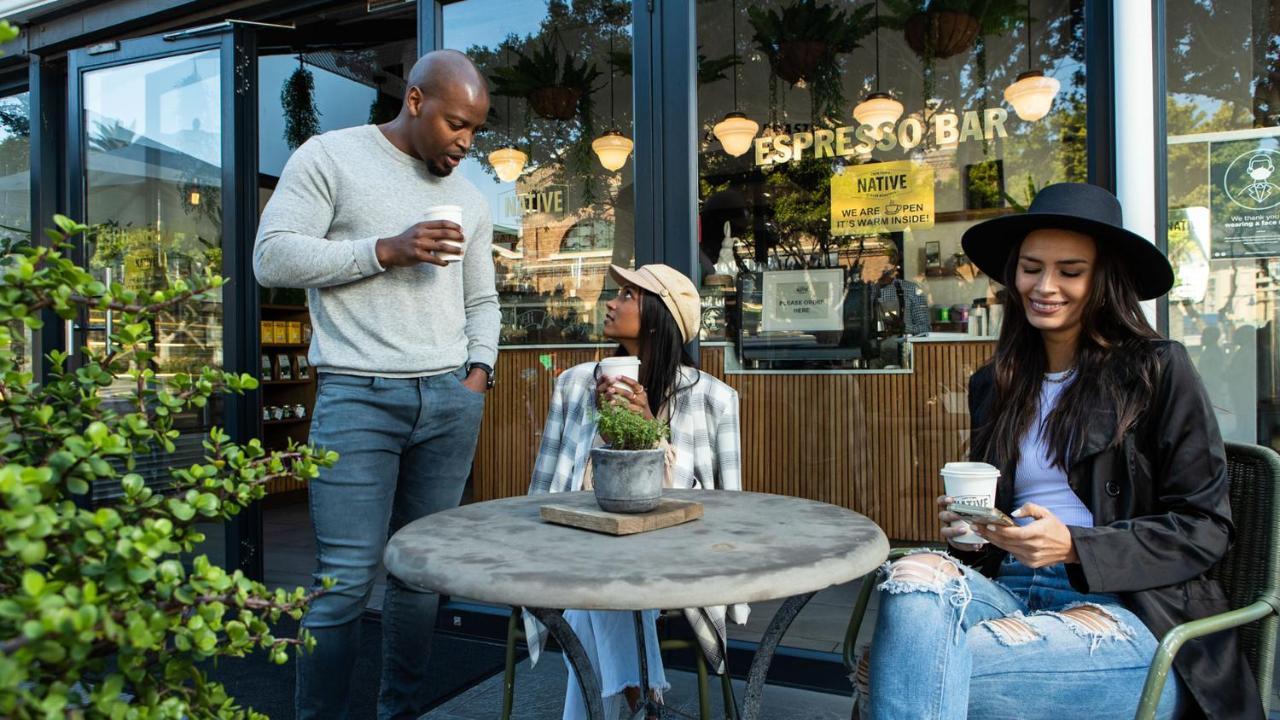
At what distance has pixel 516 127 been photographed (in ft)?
15.4

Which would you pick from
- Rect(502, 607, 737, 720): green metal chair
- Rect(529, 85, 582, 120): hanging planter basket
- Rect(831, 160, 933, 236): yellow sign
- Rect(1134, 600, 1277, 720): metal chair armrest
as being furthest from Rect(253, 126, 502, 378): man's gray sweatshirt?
Rect(831, 160, 933, 236): yellow sign

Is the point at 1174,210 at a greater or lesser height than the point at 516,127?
lesser

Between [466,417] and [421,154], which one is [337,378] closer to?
[466,417]

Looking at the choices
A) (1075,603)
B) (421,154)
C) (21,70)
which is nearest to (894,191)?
(421,154)

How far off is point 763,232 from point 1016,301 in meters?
3.15

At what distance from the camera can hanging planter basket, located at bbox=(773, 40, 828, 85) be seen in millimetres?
5090

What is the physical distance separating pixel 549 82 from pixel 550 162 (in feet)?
1.40

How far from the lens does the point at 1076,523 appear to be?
1.62 m

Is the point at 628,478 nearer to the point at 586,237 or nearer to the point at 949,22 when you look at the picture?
the point at 586,237

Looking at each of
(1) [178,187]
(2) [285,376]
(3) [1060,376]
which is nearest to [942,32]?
(3) [1060,376]

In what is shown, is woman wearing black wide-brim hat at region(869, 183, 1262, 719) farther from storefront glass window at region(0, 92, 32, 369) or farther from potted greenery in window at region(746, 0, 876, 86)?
storefront glass window at region(0, 92, 32, 369)

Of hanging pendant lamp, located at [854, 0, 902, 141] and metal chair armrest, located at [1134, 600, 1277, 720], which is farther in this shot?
hanging pendant lamp, located at [854, 0, 902, 141]

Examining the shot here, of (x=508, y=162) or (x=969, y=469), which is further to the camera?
(x=508, y=162)

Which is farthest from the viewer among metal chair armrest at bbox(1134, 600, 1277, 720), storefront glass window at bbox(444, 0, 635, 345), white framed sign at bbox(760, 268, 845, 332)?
white framed sign at bbox(760, 268, 845, 332)
